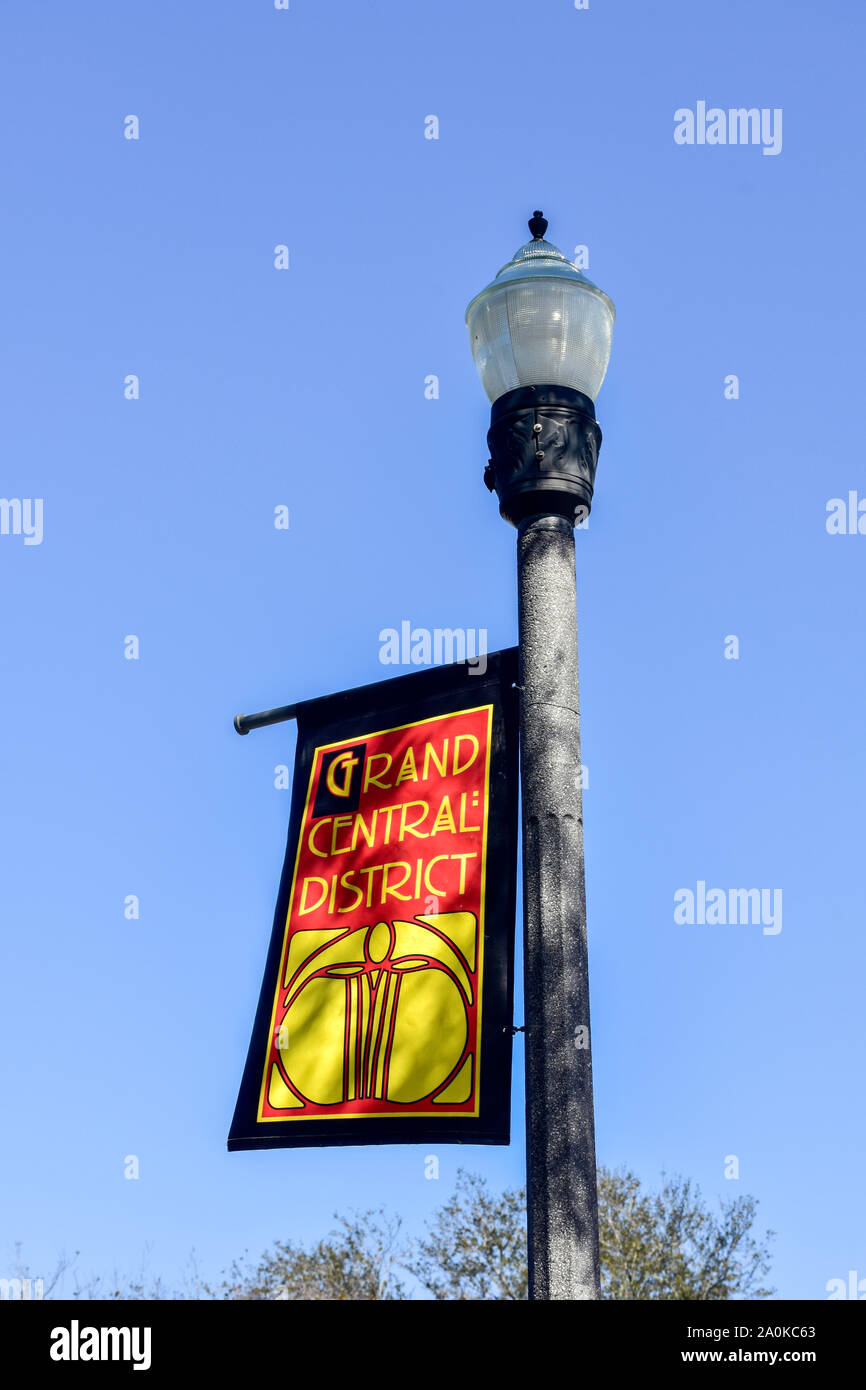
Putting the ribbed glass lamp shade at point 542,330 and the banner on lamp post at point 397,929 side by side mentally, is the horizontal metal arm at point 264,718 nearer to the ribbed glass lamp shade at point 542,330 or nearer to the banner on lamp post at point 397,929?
the banner on lamp post at point 397,929

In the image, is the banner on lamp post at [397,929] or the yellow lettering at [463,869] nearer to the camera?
the banner on lamp post at [397,929]

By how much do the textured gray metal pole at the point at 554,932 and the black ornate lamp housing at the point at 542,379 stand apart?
0.15 meters

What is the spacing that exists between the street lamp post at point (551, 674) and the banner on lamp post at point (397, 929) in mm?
245

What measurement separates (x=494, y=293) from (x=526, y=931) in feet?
8.52

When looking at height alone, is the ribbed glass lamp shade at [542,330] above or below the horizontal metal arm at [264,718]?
above

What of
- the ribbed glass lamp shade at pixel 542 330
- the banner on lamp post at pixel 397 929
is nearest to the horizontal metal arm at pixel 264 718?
the banner on lamp post at pixel 397 929

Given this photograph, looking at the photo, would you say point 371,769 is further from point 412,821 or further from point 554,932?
point 554,932

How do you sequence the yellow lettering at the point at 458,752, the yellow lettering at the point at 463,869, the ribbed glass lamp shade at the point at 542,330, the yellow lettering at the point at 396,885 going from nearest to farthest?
the yellow lettering at the point at 463,869
the yellow lettering at the point at 396,885
the yellow lettering at the point at 458,752
the ribbed glass lamp shade at the point at 542,330

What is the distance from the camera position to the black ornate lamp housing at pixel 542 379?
5883 millimetres

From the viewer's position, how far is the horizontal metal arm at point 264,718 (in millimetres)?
6602

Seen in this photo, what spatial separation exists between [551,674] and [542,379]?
1.23 meters

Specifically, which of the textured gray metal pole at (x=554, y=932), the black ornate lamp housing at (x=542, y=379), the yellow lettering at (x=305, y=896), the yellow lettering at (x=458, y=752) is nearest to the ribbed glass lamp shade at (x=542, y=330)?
the black ornate lamp housing at (x=542, y=379)

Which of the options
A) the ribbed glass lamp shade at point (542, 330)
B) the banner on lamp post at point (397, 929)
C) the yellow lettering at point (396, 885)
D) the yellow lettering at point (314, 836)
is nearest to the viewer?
the banner on lamp post at point (397, 929)
